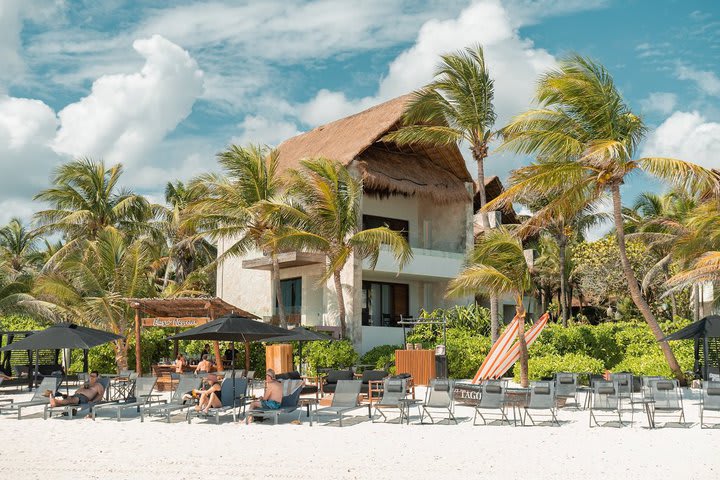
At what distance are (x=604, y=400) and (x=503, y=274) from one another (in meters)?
4.21

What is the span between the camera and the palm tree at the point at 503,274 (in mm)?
17391

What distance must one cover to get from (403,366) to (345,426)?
7.66 metres

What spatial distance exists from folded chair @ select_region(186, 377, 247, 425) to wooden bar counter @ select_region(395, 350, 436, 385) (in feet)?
23.1

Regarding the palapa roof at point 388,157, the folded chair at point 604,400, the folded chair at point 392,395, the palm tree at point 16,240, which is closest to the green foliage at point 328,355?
the palapa roof at point 388,157

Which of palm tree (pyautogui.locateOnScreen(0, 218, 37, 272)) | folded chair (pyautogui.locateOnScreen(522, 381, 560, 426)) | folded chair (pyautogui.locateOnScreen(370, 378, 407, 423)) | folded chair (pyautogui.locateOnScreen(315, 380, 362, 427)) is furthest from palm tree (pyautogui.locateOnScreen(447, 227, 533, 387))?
palm tree (pyautogui.locateOnScreen(0, 218, 37, 272))

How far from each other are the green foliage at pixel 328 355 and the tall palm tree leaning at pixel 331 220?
1034mm

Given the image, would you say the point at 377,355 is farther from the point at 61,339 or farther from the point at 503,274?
the point at 61,339

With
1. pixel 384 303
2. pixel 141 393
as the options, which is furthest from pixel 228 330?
pixel 384 303

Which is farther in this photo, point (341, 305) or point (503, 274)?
point (341, 305)

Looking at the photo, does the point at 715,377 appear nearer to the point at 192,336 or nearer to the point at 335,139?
the point at 192,336

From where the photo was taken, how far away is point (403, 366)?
20.5 metres

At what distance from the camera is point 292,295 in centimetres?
2905

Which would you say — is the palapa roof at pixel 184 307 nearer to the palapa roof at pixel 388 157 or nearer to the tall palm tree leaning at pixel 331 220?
the tall palm tree leaning at pixel 331 220

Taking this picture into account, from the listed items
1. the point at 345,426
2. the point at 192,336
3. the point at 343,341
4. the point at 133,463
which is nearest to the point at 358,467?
the point at 133,463
